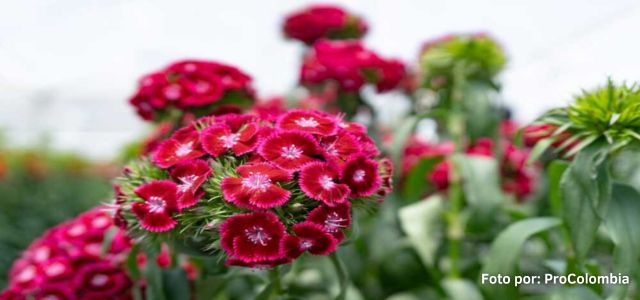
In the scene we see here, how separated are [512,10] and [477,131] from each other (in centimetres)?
329

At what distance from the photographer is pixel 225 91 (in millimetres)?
1252

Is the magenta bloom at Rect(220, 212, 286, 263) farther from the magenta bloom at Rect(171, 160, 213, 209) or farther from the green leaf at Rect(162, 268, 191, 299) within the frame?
the green leaf at Rect(162, 268, 191, 299)

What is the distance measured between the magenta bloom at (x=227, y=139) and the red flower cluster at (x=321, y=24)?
90cm

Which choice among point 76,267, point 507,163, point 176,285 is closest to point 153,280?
point 176,285

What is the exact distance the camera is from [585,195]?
100cm

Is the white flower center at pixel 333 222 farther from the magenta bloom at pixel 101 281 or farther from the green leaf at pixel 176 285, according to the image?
the magenta bloom at pixel 101 281

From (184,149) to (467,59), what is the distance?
0.94 meters

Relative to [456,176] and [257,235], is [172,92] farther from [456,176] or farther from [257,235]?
[456,176]

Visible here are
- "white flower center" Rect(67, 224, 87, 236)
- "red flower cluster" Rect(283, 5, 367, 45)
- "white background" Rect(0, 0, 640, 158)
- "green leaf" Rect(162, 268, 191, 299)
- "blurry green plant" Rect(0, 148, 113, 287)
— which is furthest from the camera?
"white background" Rect(0, 0, 640, 158)

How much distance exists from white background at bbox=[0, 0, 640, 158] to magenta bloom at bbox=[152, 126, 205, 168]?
11.5ft

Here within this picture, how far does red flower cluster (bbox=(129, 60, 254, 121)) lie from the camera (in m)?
1.19

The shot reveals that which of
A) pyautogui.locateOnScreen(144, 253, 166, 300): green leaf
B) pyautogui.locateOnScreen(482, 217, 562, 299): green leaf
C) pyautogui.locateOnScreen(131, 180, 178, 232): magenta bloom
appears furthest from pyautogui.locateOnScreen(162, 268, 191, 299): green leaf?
pyautogui.locateOnScreen(482, 217, 562, 299): green leaf

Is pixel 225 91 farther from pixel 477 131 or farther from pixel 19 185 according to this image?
pixel 19 185

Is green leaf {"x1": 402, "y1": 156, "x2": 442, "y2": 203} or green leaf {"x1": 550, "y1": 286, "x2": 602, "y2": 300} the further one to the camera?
green leaf {"x1": 402, "y1": 156, "x2": 442, "y2": 203}
